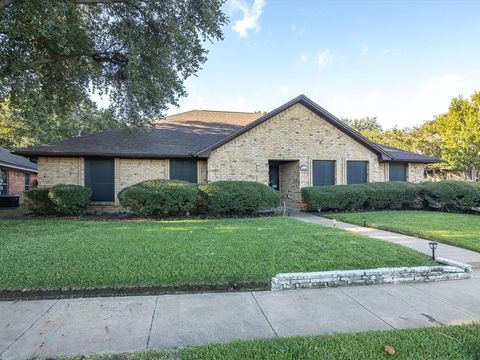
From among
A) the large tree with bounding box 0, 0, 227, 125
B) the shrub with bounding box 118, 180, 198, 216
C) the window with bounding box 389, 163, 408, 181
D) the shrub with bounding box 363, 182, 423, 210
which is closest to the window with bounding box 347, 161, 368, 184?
the shrub with bounding box 363, 182, 423, 210

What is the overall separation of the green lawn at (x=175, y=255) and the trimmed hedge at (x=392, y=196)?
4.99 metres

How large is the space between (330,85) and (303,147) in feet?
24.9

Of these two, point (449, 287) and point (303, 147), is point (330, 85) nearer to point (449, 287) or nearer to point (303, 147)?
point (303, 147)

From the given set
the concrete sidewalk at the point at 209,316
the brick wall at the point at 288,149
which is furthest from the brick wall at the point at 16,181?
the concrete sidewalk at the point at 209,316

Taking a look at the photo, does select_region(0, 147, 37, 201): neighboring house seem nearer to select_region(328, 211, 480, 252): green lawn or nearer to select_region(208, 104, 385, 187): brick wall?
select_region(208, 104, 385, 187): brick wall

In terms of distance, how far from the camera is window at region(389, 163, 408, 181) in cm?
1642

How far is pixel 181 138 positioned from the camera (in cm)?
1570

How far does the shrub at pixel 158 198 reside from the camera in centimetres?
1089

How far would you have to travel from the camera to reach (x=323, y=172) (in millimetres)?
14977

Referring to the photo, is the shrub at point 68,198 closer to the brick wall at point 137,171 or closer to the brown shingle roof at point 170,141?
the brick wall at point 137,171

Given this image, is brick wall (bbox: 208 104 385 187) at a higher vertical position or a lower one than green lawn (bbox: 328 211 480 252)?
higher

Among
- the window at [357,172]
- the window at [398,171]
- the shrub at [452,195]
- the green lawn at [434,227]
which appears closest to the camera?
the green lawn at [434,227]

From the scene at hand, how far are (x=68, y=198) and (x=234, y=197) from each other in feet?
22.5

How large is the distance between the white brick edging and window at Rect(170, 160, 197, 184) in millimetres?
10328
